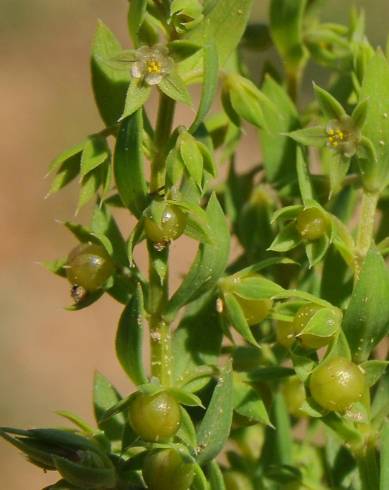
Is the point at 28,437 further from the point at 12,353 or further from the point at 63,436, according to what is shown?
the point at 12,353

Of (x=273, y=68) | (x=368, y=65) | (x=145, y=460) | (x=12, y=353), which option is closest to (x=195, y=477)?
(x=145, y=460)

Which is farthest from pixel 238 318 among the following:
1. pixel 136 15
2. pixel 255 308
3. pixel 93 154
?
pixel 136 15

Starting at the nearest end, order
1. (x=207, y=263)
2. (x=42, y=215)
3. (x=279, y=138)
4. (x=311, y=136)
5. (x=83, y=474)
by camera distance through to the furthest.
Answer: (x=83, y=474)
(x=207, y=263)
(x=311, y=136)
(x=279, y=138)
(x=42, y=215)

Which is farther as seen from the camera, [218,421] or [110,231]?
[110,231]

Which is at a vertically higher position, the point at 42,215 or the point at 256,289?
the point at 256,289

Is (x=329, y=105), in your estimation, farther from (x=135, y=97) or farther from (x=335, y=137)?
(x=135, y=97)

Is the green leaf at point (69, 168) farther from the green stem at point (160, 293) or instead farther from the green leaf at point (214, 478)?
the green leaf at point (214, 478)

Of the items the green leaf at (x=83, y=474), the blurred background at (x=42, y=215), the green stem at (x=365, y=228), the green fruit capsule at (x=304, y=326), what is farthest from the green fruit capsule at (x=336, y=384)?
the blurred background at (x=42, y=215)
